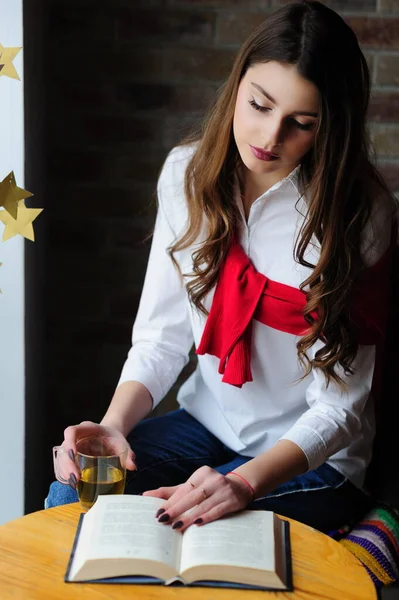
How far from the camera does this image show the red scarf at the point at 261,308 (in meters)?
1.42

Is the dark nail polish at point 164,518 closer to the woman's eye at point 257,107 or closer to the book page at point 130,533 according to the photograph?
the book page at point 130,533

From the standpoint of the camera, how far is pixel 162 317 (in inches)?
62.4

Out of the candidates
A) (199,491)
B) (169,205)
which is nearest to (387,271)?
(169,205)

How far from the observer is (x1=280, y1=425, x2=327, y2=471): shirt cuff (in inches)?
51.5

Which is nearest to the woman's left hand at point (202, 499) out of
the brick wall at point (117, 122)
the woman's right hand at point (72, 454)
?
the woman's right hand at point (72, 454)

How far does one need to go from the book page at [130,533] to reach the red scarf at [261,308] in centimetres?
42

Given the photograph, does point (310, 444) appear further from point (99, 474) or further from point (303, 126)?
point (303, 126)

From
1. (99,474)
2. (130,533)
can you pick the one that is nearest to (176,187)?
(99,474)

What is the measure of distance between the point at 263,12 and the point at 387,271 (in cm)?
67

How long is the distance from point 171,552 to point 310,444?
1.37ft

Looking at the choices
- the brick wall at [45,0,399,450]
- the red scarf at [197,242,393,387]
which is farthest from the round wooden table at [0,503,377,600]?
the brick wall at [45,0,399,450]

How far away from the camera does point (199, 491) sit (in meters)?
1.09

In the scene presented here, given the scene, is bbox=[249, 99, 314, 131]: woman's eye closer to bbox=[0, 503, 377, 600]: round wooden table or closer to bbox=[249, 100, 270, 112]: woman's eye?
bbox=[249, 100, 270, 112]: woman's eye

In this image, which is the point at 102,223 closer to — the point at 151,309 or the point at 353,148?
the point at 151,309
